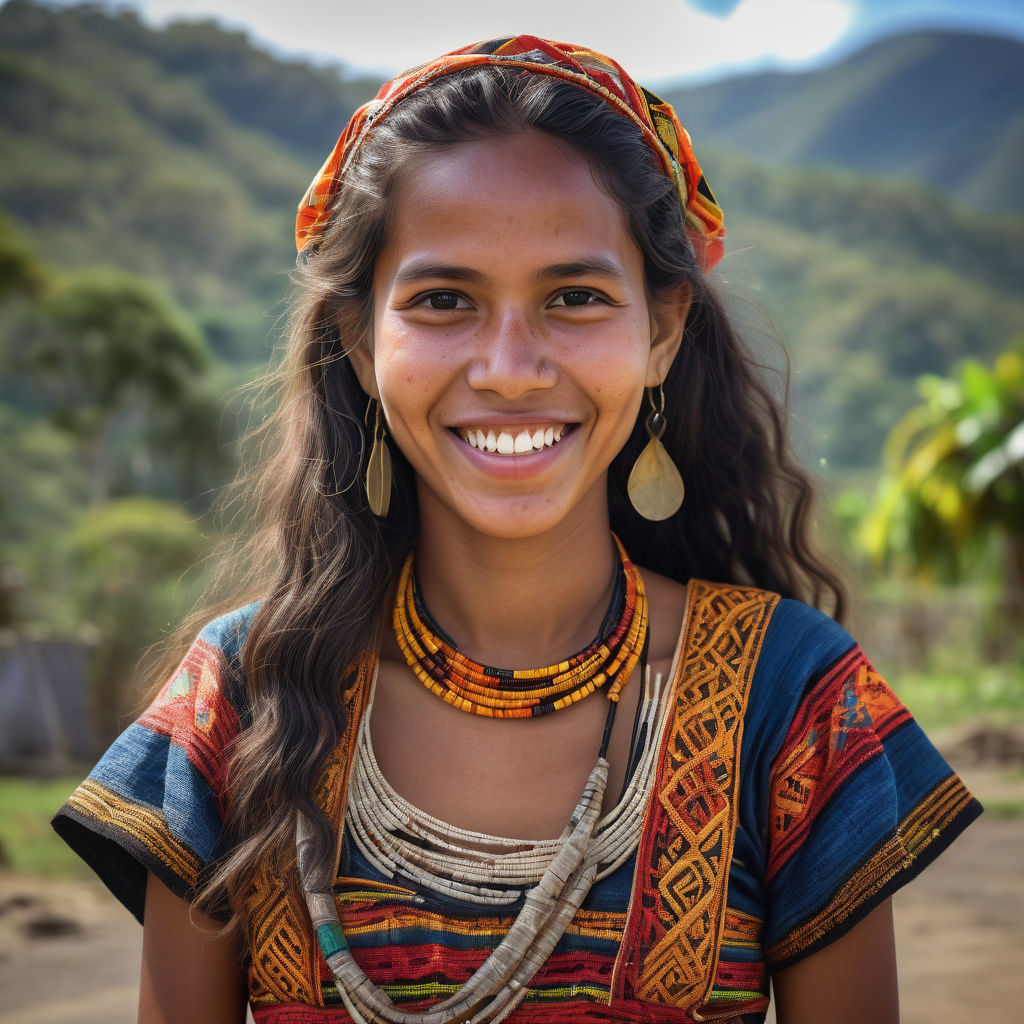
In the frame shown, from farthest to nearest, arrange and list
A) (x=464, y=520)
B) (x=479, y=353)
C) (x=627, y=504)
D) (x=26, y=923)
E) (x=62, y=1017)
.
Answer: (x=26, y=923), (x=62, y=1017), (x=627, y=504), (x=464, y=520), (x=479, y=353)

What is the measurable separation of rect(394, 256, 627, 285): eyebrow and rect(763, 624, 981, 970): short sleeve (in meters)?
0.74

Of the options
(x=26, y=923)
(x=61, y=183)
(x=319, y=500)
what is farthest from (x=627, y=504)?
(x=61, y=183)

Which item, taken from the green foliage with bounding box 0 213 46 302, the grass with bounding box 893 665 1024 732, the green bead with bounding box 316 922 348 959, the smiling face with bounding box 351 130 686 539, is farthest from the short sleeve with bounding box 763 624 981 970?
the green foliage with bounding box 0 213 46 302

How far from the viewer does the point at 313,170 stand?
250 feet

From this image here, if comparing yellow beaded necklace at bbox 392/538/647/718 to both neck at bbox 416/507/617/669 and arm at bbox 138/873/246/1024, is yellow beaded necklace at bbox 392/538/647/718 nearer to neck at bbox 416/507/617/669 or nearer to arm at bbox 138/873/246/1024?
neck at bbox 416/507/617/669

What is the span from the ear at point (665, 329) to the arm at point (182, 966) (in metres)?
1.24

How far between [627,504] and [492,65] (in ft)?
2.98

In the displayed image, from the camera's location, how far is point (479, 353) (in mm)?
1894

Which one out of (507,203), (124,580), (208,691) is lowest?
(208,691)

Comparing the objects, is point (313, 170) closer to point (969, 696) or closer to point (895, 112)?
point (895, 112)

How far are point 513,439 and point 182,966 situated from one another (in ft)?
3.38

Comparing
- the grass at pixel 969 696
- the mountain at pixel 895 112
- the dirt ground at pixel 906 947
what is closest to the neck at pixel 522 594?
the dirt ground at pixel 906 947

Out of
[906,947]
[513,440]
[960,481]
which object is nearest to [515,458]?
[513,440]

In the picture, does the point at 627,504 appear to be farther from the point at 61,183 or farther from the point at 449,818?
the point at 61,183
